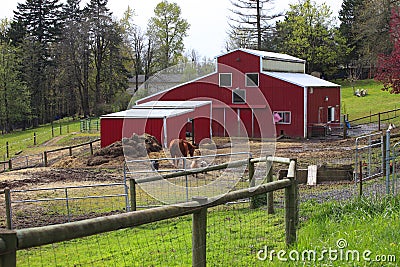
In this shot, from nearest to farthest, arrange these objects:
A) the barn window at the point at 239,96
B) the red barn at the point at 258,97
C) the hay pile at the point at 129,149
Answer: the hay pile at the point at 129,149 → the red barn at the point at 258,97 → the barn window at the point at 239,96

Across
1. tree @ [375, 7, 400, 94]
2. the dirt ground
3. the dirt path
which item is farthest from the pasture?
the dirt path

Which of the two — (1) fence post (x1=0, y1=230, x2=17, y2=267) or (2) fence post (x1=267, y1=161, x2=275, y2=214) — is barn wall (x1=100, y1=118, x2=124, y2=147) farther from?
(1) fence post (x1=0, y1=230, x2=17, y2=267)

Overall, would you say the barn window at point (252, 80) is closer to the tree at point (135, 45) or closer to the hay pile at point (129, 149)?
the hay pile at point (129, 149)

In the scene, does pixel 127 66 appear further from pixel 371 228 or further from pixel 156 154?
pixel 371 228

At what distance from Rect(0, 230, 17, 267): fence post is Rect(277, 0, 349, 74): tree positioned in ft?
191

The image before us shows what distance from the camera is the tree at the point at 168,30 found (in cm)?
5524

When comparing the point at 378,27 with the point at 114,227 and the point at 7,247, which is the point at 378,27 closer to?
the point at 114,227

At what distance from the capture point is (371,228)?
5.75 meters

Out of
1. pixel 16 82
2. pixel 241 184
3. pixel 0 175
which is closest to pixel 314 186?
pixel 241 184

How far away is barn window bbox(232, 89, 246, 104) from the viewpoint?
36.0 meters

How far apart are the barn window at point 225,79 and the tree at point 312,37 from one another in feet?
81.5

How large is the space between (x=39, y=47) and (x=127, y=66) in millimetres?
10527

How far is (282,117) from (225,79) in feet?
16.0

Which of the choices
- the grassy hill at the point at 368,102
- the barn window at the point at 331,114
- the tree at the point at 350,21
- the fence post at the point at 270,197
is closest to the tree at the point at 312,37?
the tree at the point at 350,21
